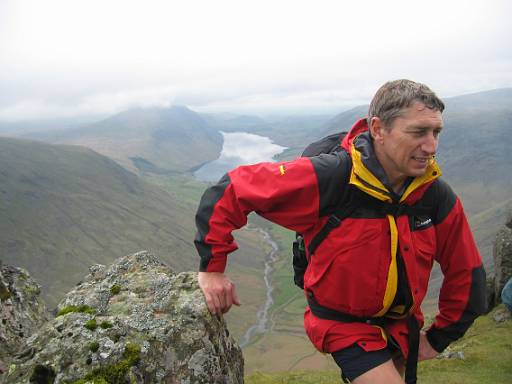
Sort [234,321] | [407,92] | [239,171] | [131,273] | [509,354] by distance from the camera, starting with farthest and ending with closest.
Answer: [234,321], [509,354], [131,273], [239,171], [407,92]

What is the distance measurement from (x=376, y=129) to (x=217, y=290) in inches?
146

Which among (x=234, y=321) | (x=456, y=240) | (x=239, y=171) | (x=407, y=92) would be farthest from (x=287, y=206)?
(x=234, y=321)

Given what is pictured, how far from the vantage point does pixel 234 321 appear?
18788 centimetres

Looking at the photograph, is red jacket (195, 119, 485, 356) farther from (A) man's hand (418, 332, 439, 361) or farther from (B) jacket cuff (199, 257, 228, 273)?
(A) man's hand (418, 332, 439, 361)

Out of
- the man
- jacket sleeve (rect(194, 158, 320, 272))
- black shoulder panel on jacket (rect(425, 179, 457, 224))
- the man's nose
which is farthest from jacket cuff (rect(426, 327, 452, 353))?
the man's nose

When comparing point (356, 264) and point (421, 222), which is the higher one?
point (421, 222)

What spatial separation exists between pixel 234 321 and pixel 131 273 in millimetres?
185502

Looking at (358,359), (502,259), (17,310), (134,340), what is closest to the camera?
(358,359)

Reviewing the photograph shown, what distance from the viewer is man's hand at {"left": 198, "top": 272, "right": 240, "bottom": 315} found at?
769 cm

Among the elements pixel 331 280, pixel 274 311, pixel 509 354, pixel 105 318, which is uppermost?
pixel 331 280

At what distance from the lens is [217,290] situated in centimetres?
780

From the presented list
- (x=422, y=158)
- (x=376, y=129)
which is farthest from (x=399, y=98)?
(x=422, y=158)

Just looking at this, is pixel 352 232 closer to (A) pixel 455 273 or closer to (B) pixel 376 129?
(B) pixel 376 129

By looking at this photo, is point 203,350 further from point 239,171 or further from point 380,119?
point 380,119
